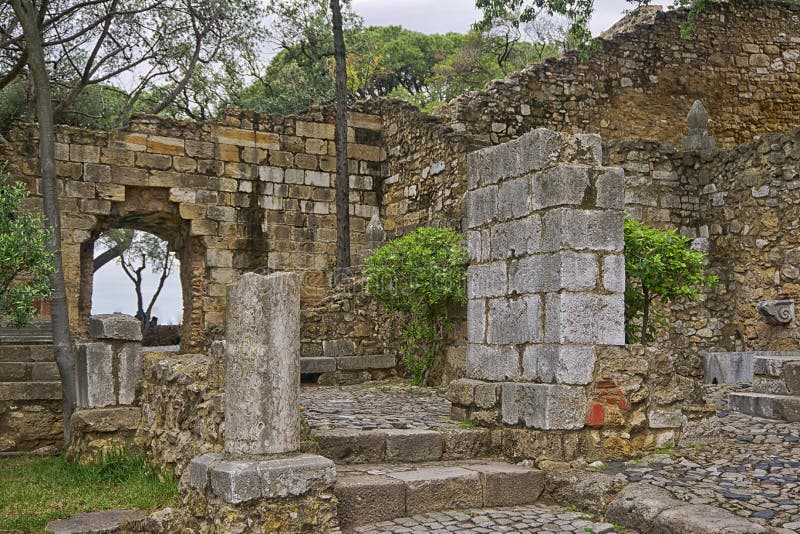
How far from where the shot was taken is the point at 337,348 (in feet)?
40.3

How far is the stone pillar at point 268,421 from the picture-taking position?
4797mm

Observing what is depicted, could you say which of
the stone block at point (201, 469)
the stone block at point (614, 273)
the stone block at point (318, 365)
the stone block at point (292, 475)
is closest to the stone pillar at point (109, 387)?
the stone block at point (201, 469)

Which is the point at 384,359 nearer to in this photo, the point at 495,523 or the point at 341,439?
the point at 341,439

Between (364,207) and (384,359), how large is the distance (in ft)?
16.6

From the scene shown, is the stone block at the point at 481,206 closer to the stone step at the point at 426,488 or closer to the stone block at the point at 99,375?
the stone step at the point at 426,488

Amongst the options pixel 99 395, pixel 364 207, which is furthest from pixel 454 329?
pixel 364 207

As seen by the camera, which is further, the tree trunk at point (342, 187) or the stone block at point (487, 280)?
the tree trunk at point (342, 187)

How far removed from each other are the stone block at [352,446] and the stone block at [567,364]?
1.30 metres

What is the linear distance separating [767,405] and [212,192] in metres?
10.2

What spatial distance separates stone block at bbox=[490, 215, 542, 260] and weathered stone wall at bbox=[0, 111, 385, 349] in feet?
29.5

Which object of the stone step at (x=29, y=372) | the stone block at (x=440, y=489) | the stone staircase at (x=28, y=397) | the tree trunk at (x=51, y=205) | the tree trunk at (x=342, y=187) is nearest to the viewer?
the stone block at (x=440, y=489)

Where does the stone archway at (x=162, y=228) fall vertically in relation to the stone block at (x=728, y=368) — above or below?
above

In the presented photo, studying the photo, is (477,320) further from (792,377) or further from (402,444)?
(792,377)

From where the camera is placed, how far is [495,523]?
5.22 m
